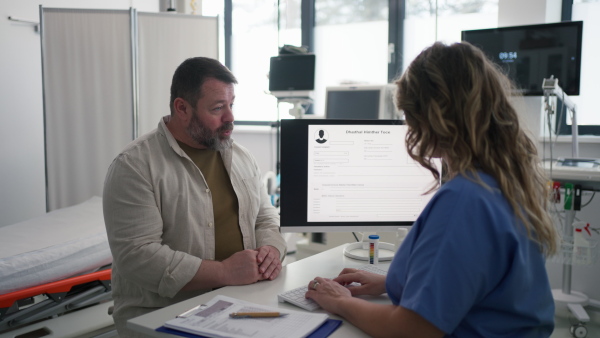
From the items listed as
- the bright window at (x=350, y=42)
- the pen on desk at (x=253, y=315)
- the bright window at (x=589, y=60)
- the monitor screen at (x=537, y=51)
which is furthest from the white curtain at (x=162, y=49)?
the pen on desk at (x=253, y=315)

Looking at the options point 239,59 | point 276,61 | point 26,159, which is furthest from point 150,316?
point 239,59

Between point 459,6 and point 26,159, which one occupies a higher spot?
point 459,6

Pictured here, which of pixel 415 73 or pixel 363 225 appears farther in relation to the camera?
pixel 363 225

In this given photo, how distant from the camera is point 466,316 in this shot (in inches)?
37.2

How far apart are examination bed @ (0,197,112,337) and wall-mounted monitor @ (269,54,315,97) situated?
1373mm

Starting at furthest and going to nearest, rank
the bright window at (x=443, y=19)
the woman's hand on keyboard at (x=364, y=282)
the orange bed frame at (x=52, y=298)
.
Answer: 1. the bright window at (x=443, y=19)
2. the orange bed frame at (x=52, y=298)
3. the woman's hand on keyboard at (x=364, y=282)

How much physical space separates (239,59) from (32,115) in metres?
2.32

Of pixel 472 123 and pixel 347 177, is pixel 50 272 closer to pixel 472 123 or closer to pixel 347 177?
pixel 347 177

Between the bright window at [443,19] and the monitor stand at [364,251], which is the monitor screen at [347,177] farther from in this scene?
the bright window at [443,19]

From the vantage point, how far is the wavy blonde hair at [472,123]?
0.96m

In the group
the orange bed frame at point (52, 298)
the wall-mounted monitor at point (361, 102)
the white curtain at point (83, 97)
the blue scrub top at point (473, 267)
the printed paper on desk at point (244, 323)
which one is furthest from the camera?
the white curtain at point (83, 97)

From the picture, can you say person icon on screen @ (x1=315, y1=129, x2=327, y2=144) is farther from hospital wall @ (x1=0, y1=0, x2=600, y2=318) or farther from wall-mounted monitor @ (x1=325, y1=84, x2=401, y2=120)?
hospital wall @ (x1=0, y1=0, x2=600, y2=318)

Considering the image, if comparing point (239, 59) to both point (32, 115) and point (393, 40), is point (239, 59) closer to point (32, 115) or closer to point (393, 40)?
point (393, 40)

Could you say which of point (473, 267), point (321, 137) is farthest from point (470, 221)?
point (321, 137)
